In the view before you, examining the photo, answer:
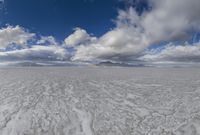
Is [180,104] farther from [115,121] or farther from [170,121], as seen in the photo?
[115,121]

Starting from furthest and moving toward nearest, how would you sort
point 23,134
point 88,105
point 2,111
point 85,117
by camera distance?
point 88,105
point 2,111
point 85,117
point 23,134

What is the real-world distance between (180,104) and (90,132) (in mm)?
6675

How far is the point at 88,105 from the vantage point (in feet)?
31.9

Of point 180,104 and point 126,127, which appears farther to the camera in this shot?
point 180,104

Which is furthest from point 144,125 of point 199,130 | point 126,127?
point 199,130

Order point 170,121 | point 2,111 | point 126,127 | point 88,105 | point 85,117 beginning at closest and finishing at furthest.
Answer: point 126,127, point 170,121, point 85,117, point 2,111, point 88,105

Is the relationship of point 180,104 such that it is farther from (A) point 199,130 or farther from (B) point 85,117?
(B) point 85,117

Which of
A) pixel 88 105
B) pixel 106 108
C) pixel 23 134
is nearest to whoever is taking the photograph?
pixel 23 134

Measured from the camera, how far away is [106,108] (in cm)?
908

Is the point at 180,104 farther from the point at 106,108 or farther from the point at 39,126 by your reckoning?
the point at 39,126

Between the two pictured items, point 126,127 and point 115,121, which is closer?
point 126,127

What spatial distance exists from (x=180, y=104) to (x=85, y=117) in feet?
20.9

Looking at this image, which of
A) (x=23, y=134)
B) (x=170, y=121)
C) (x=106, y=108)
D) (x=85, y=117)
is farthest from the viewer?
(x=106, y=108)

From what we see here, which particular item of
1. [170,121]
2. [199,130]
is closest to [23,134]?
[170,121]
